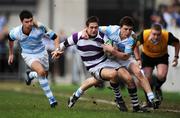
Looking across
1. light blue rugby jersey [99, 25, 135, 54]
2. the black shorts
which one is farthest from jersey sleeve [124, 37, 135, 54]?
the black shorts

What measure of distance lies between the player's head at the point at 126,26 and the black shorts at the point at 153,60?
2996mm

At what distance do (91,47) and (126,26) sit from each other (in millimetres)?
932

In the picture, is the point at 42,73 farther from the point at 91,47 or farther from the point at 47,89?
the point at 91,47

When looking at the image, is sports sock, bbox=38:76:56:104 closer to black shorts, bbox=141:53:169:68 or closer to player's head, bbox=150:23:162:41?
player's head, bbox=150:23:162:41

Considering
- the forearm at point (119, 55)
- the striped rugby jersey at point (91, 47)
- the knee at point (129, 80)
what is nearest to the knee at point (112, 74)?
the knee at point (129, 80)

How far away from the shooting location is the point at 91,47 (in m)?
19.5

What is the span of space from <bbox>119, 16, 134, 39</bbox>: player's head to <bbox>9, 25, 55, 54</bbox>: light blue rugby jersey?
1.93 meters

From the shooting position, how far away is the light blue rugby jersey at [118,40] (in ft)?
63.8

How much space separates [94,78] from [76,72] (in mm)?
17638

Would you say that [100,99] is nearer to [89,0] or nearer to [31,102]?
[31,102]

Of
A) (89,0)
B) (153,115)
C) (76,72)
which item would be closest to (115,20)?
(89,0)

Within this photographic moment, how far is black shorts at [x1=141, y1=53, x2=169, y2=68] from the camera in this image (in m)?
22.2

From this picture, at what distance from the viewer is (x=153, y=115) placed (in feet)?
60.7

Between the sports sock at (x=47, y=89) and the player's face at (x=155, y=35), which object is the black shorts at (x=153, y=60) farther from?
the sports sock at (x=47, y=89)
